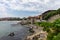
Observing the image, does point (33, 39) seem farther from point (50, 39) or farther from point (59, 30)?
point (50, 39)

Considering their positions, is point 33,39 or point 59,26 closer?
point 59,26

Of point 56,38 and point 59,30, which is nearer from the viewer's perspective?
point 56,38

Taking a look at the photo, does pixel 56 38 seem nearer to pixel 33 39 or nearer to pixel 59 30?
pixel 59 30

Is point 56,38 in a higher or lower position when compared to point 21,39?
higher

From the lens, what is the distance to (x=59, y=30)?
127 feet

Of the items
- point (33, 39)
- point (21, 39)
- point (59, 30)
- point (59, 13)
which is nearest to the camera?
point (59, 30)

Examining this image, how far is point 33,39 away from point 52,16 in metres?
55.6

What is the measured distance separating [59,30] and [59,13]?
205 ft

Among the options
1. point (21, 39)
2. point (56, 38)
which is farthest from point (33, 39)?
point (56, 38)

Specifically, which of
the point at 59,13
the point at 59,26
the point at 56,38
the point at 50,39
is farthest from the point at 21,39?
the point at 59,13

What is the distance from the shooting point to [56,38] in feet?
102

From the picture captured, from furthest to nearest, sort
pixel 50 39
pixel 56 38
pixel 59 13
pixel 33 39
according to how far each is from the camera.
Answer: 1. pixel 59 13
2. pixel 33 39
3. pixel 50 39
4. pixel 56 38

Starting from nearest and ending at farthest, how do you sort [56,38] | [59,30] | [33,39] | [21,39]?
[56,38], [59,30], [33,39], [21,39]

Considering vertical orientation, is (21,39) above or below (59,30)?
below
